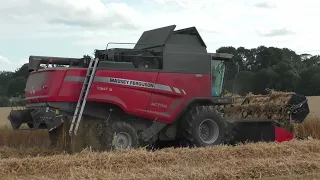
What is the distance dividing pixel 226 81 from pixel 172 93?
2058 millimetres

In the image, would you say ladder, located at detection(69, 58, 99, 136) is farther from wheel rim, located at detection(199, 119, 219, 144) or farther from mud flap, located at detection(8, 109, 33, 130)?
wheel rim, located at detection(199, 119, 219, 144)

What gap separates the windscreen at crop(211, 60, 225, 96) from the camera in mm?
10781

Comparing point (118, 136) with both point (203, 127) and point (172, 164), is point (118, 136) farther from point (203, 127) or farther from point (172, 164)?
point (203, 127)

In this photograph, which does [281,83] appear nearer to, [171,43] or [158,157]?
[171,43]

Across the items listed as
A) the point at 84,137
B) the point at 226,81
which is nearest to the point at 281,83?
the point at 226,81

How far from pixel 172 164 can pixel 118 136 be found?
1.77m

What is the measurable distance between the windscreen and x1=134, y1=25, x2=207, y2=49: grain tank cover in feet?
2.24

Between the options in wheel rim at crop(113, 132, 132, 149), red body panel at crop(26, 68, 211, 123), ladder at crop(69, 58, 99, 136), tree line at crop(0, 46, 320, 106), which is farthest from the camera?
tree line at crop(0, 46, 320, 106)

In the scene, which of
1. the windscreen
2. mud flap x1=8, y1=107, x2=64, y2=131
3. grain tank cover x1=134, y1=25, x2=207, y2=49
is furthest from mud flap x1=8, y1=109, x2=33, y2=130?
the windscreen

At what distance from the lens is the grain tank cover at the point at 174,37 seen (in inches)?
397

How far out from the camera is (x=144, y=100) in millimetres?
9281

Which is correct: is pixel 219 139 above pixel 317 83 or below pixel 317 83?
below

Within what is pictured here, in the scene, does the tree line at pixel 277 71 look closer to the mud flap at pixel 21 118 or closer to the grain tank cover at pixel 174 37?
the grain tank cover at pixel 174 37

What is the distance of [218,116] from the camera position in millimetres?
10305
